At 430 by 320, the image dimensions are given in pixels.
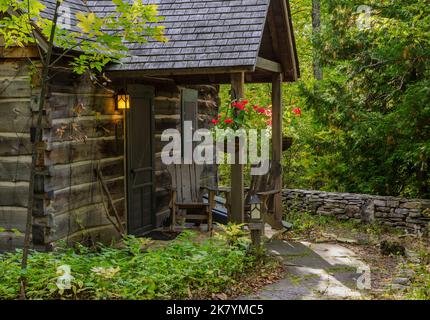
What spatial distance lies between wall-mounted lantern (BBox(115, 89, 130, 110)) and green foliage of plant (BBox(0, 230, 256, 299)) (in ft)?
8.71

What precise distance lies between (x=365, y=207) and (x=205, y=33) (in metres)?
5.49

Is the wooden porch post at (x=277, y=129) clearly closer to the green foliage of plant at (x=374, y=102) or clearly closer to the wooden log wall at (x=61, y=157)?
the green foliage of plant at (x=374, y=102)

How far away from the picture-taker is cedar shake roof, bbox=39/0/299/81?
8.01 m

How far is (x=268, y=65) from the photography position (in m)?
9.58

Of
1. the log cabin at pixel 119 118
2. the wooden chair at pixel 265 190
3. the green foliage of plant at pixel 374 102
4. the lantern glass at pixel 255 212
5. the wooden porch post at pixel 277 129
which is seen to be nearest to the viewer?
the lantern glass at pixel 255 212

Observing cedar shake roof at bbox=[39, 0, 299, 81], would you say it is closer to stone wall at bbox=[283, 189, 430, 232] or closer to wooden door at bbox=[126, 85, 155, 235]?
wooden door at bbox=[126, 85, 155, 235]

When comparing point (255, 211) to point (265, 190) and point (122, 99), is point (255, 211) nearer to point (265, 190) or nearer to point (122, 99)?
point (265, 190)

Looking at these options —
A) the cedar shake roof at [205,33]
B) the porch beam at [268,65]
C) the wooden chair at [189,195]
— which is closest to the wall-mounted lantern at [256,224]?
the wooden chair at [189,195]

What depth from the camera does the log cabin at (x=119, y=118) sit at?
7.71 metres

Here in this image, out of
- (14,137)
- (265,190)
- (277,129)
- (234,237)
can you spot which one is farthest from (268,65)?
(14,137)

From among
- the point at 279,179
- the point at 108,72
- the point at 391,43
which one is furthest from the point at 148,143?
the point at 391,43

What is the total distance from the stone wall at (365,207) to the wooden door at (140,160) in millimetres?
4236
